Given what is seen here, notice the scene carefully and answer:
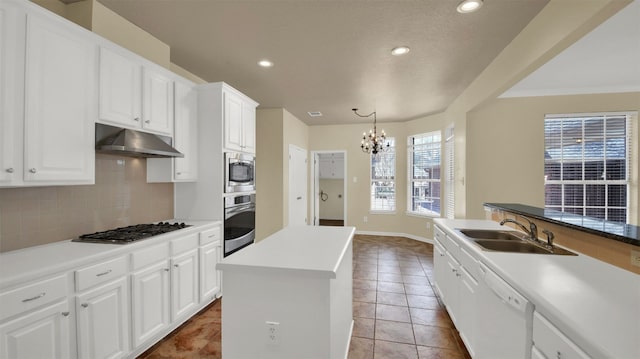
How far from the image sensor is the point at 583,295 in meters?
1.14

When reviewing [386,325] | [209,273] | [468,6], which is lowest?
[386,325]

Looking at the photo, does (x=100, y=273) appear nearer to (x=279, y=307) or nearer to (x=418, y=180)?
(x=279, y=307)

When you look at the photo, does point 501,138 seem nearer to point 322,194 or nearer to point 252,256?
point 252,256

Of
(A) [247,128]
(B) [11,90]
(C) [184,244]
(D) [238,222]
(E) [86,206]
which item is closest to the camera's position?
(B) [11,90]

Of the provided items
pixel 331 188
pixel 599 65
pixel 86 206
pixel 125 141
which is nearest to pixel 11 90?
pixel 125 141

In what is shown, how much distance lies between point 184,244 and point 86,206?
0.79 meters

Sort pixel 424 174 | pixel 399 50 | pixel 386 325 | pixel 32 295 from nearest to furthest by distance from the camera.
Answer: pixel 32 295 < pixel 386 325 < pixel 399 50 < pixel 424 174

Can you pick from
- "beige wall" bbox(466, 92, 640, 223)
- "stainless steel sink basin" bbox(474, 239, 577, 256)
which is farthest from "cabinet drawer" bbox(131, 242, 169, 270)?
"beige wall" bbox(466, 92, 640, 223)

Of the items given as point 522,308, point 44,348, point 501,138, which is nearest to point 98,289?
point 44,348

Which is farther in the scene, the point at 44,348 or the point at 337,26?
the point at 337,26

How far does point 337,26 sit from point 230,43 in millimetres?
1078

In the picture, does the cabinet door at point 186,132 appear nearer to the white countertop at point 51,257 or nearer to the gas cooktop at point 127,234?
the gas cooktop at point 127,234

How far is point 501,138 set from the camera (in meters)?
4.02

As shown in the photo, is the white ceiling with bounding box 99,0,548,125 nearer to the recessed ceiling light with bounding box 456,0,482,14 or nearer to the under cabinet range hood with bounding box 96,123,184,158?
the recessed ceiling light with bounding box 456,0,482,14
